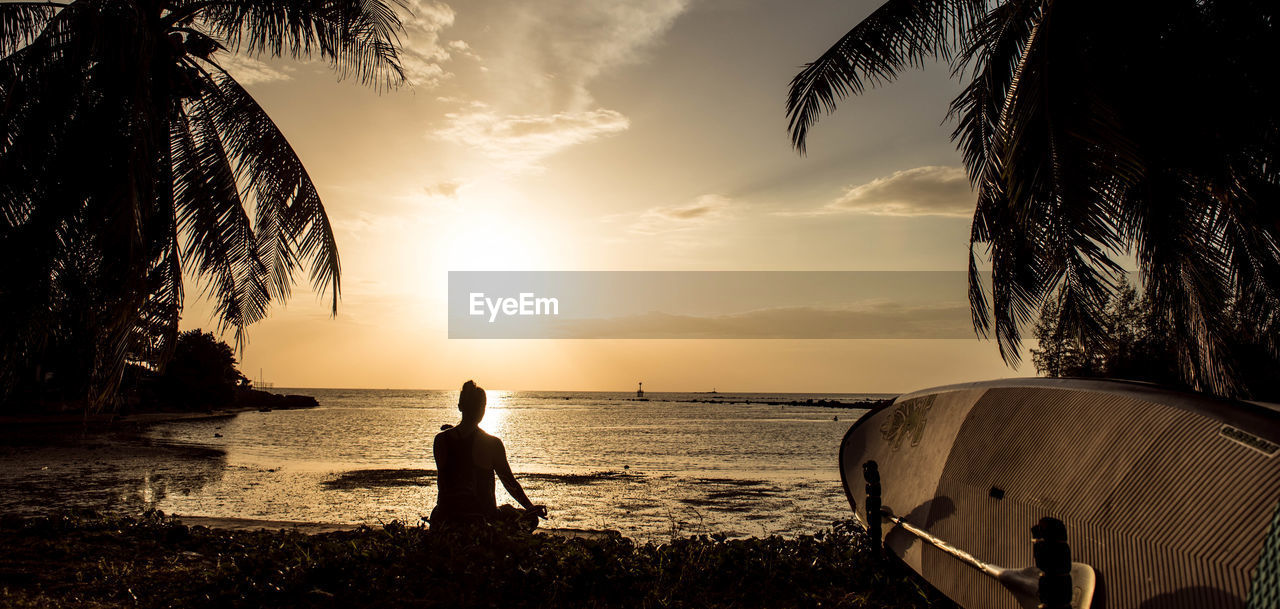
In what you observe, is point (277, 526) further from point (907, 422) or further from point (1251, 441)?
point (1251, 441)

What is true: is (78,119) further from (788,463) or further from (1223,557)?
(788,463)

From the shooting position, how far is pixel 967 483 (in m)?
5.61

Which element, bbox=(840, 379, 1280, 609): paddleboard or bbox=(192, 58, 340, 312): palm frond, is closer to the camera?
bbox=(840, 379, 1280, 609): paddleboard

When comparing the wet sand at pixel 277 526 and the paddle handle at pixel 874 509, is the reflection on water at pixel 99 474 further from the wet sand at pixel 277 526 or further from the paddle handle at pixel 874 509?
the paddle handle at pixel 874 509

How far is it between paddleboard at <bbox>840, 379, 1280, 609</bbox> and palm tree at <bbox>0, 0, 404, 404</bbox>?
22.3ft

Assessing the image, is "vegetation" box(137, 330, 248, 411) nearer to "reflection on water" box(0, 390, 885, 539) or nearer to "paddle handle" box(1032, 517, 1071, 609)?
"reflection on water" box(0, 390, 885, 539)

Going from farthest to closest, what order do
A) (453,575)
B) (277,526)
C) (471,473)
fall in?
1. (277,526)
2. (471,473)
3. (453,575)

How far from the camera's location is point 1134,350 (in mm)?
24422

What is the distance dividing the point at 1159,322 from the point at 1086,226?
4146mm

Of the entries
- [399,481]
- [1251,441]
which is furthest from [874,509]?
[399,481]

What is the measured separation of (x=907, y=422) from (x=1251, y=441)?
381 cm

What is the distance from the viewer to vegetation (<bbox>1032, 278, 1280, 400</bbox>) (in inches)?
345

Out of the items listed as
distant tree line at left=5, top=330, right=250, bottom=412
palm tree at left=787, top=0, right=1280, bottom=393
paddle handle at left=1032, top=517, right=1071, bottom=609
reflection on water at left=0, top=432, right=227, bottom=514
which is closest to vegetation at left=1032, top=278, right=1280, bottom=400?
palm tree at left=787, top=0, right=1280, bottom=393

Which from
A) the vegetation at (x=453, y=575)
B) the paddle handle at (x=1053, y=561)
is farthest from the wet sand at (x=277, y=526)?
the paddle handle at (x=1053, y=561)
